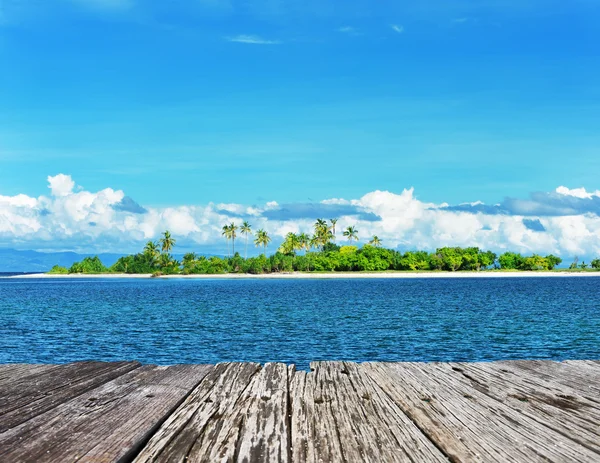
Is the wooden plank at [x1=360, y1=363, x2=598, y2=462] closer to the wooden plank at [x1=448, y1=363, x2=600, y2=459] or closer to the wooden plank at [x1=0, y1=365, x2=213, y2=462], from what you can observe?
the wooden plank at [x1=448, y1=363, x2=600, y2=459]

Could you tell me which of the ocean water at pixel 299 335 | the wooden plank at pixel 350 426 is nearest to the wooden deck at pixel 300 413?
the wooden plank at pixel 350 426

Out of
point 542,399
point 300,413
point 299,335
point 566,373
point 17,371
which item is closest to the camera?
point 300,413

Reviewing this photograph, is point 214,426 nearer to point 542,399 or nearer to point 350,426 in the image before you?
point 350,426

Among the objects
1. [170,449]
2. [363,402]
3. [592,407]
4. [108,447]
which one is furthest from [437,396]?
[108,447]

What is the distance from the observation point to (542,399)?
4074mm

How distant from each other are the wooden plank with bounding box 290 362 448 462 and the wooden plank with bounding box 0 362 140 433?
67.5 inches

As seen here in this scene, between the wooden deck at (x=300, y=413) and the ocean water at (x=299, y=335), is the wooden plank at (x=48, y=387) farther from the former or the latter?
the ocean water at (x=299, y=335)

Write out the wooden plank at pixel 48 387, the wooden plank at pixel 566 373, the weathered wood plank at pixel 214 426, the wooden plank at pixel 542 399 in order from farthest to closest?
the wooden plank at pixel 566 373, the wooden plank at pixel 48 387, the wooden plank at pixel 542 399, the weathered wood plank at pixel 214 426

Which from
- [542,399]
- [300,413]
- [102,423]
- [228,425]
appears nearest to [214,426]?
[228,425]

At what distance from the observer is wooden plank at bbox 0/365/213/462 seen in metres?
2.87

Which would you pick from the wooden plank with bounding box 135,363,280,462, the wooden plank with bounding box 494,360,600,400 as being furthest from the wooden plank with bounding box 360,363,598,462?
the wooden plank with bounding box 135,363,280,462

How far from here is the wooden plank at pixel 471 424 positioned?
2.93 meters

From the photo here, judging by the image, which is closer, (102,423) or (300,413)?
(102,423)

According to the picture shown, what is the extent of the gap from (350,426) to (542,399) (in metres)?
1.69
